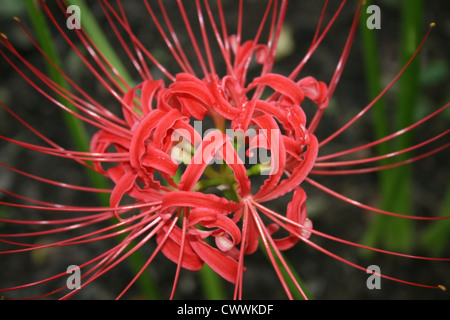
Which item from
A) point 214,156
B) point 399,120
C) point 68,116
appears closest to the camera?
point 214,156

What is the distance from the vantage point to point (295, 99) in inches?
32.3

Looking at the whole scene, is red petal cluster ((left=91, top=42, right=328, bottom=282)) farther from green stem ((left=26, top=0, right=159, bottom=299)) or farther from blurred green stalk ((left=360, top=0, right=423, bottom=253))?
blurred green stalk ((left=360, top=0, right=423, bottom=253))

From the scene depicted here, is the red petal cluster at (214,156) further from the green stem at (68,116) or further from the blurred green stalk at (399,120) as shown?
the blurred green stalk at (399,120)

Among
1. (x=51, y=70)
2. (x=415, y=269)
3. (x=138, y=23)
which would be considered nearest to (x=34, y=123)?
(x=138, y=23)

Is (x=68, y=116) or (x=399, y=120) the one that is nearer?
(x=68, y=116)

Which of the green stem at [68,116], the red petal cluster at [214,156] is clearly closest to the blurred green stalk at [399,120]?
the red petal cluster at [214,156]

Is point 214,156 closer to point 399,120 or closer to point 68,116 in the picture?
point 68,116

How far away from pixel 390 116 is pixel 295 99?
3.92ft

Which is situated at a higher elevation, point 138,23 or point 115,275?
point 138,23

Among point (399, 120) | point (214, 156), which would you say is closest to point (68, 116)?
point (214, 156)

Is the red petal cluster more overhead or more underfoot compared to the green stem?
more underfoot

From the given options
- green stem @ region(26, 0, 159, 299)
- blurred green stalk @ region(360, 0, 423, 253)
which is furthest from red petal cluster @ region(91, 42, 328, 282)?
blurred green stalk @ region(360, 0, 423, 253)
